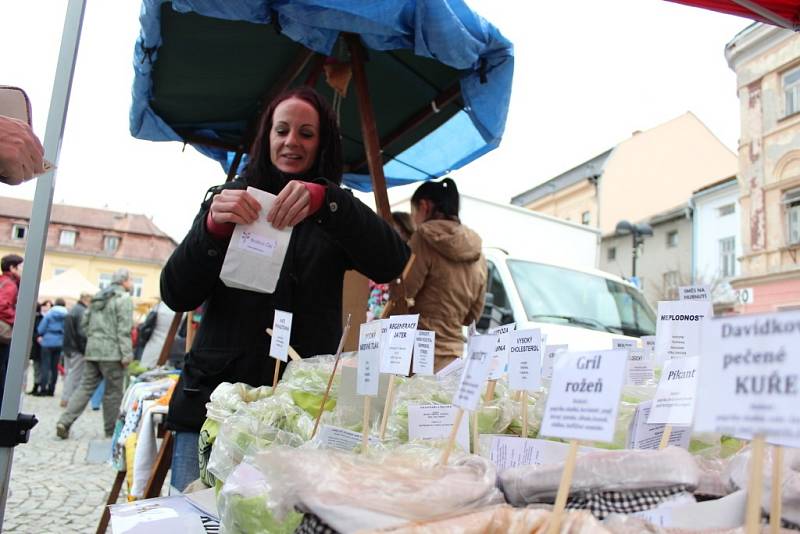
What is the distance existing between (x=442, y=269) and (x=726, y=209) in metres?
22.0

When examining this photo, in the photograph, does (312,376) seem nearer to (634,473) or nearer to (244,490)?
(244,490)

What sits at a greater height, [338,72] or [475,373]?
[338,72]

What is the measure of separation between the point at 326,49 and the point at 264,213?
126 centimetres

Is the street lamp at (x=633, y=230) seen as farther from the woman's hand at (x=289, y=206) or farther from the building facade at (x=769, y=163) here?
the woman's hand at (x=289, y=206)

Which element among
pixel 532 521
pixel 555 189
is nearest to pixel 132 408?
pixel 532 521

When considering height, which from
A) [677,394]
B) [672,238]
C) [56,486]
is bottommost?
[56,486]

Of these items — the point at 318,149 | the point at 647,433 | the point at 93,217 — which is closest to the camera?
the point at 647,433

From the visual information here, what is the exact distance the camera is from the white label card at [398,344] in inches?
43.1

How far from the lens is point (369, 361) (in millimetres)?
1149

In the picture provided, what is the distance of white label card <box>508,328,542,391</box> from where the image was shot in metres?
1.15

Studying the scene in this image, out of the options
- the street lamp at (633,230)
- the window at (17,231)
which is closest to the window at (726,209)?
the street lamp at (633,230)

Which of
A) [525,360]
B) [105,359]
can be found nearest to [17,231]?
[105,359]

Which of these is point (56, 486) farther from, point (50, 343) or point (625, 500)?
point (50, 343)

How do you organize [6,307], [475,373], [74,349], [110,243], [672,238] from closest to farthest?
[475,373], [6,307], [74,349], [672,238], [110,243]
